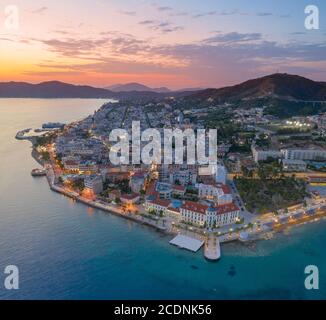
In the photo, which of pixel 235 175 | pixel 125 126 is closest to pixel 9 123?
pixel 125 126

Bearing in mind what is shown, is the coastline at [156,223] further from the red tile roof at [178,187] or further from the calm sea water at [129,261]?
the red tile roof at [178,187]

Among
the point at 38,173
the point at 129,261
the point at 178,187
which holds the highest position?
the point at 38,173

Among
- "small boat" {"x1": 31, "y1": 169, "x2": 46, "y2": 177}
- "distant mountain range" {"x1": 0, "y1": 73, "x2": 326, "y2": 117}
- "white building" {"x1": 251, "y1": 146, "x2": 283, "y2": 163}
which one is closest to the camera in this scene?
"small boat" {"x1": 31, "y1": 169, "x2": 46, "y2": 177}

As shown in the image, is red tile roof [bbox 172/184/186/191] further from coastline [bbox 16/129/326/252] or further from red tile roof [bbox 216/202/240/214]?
red tile roof [bbox 216/202/240/214]

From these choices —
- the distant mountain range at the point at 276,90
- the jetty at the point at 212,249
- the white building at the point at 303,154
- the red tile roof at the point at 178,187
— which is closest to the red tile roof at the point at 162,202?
the red tile roof at the point at 178,187

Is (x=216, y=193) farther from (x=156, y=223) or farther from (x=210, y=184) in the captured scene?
(x=156, y=223)

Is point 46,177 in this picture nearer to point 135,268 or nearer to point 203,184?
point 203,184

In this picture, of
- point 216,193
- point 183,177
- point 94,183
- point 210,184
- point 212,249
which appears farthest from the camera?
point 183,177

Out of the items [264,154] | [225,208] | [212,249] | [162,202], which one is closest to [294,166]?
[264,154]

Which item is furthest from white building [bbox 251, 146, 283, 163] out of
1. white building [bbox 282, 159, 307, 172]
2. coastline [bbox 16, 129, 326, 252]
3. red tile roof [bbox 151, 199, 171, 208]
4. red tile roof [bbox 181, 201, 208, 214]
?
red tile roof [bbox 181, 201, 208, 214]
